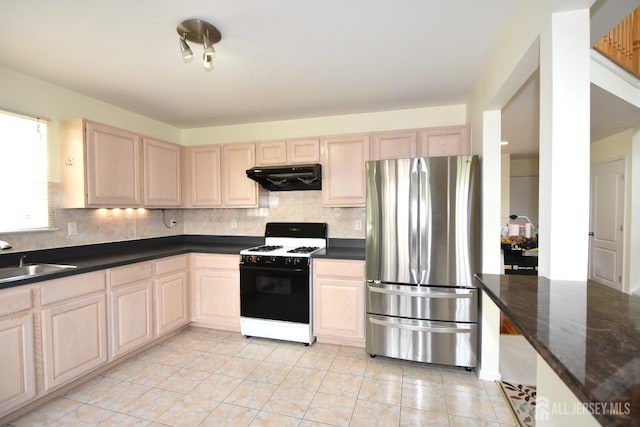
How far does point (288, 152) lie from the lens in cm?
320

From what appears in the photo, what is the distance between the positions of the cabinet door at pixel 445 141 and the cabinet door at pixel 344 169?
572 millimetres

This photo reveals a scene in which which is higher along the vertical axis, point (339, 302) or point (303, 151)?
point (303, 151)

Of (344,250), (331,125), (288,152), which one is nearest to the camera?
(344,250)

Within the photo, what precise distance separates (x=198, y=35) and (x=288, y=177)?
1651mm

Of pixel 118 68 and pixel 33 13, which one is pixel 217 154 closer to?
pixel 118 68

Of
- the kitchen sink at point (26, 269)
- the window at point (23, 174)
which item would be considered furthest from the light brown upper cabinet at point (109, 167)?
the kitchen sink at point (26, 269)

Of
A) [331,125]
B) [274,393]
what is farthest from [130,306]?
[331,125]

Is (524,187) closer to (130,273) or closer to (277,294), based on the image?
(277,294)

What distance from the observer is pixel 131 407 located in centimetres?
196

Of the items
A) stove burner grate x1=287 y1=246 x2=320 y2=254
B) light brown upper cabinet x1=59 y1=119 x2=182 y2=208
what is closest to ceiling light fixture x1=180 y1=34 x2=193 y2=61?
light brown upper cabinet x1=59 y1=119 x2=182 y2=208

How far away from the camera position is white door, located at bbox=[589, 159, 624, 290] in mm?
4070

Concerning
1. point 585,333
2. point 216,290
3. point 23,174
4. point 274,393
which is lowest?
point 274,393

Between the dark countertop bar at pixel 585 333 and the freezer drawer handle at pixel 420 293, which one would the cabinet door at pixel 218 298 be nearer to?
the freezer drawer handle at pixel 420 293

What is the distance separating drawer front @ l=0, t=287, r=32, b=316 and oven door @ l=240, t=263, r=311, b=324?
61.5 inches
